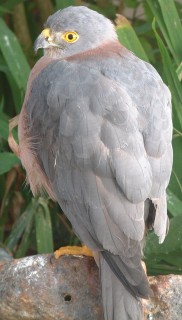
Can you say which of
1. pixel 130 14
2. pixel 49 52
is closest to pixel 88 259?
pixel 49 52

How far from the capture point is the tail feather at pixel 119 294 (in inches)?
115

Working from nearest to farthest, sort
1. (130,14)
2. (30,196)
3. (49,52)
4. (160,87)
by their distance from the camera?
(160,87) < (49,52) < (30,196) < (130,14)

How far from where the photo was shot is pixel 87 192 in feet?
10.3

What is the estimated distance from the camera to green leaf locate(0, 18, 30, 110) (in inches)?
181

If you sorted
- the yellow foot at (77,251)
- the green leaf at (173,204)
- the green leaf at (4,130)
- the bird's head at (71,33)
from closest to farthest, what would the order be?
the yellow foot at (77,251)
the bird's head at (71,33)
the green leaf at (173,204)
the green leaf at (4,130)

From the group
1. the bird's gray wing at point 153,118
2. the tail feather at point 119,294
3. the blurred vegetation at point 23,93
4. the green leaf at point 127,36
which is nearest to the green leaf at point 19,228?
the blurred vegetation at point 23,93

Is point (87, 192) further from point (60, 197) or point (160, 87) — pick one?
point (160, 87)

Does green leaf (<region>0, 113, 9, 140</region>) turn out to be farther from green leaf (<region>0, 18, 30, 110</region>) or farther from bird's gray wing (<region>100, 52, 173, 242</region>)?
bird's gray wing (<region>100, 52, 173, 242</region>)

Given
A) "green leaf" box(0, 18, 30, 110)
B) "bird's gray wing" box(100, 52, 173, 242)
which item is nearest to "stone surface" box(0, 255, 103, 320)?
"bird's gray wing" box(100, 52, 173, 242)

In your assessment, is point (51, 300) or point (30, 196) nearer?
point (51, 300)

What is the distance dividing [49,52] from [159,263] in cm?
115

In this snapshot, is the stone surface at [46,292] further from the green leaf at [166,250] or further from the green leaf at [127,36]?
the green leaf at [127,36]

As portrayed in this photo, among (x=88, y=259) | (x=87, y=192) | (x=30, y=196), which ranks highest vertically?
(x=87, y=192)

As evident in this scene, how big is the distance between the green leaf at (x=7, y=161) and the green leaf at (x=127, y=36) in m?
0.86
